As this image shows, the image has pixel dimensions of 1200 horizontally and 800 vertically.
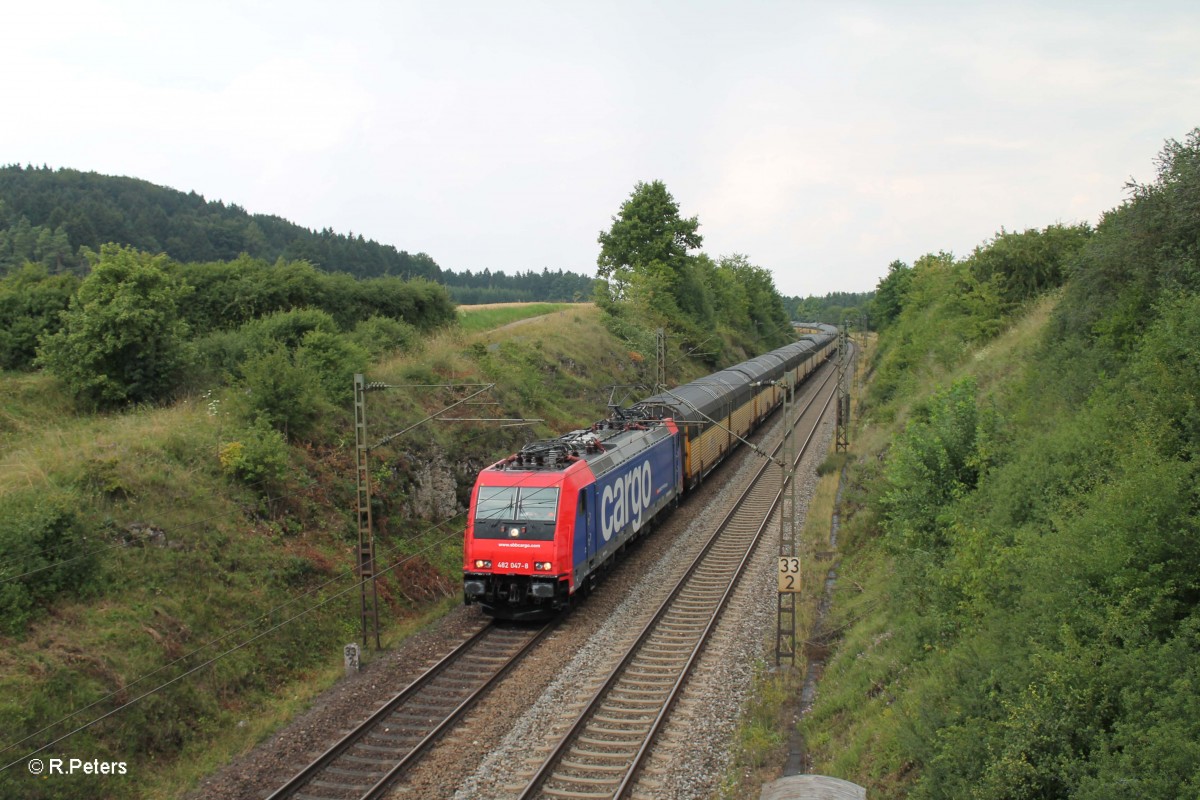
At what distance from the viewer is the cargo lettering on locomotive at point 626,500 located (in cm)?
1847

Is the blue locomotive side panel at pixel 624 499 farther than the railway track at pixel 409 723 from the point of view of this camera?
Yes

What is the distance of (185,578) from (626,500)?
10.1 meters

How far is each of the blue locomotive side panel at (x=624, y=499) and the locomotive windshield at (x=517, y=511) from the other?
81 centimetres

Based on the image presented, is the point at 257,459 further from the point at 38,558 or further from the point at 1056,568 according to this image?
the point at 1056,568

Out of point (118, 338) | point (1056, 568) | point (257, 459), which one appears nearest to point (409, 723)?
point (257, 459)

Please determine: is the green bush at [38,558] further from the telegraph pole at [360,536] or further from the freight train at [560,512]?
the freight train at [560,512]

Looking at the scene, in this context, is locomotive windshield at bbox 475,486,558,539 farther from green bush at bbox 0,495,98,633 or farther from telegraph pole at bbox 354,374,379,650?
green bush at bbox 0,495,98,633

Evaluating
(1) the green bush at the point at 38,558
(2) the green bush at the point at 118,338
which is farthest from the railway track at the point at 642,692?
(2) the green bush at the point at 118,338

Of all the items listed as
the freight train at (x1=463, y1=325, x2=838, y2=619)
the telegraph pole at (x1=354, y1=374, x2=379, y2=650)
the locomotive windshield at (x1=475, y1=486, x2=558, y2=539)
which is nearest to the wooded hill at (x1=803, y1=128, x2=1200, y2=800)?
the freight train at (x1=463, y1=325, x2=838, y2=619)

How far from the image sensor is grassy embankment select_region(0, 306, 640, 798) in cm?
1131

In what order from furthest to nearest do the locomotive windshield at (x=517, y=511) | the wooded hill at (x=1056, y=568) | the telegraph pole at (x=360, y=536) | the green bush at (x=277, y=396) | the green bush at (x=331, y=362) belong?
the green bush at (x=331, y=362)
the green bush at (x=277, y=396)
the locomotive windshield at (x=517, y=511)
the telegraph pole at (x=360, y=536)
the wooded hill at (x=1056, y=568)

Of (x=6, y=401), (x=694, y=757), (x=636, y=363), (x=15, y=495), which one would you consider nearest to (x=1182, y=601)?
(x=694, y=757)

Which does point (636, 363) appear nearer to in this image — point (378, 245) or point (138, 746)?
point (138, 746)

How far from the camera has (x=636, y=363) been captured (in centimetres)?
4781
